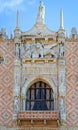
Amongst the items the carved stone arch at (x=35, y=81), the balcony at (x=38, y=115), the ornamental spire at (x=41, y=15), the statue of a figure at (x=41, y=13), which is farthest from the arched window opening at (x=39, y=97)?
the statue of a figure at (x=41, y=13)

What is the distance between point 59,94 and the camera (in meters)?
20.0

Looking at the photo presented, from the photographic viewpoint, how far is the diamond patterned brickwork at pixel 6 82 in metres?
19.9

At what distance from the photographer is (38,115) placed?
19.3 m

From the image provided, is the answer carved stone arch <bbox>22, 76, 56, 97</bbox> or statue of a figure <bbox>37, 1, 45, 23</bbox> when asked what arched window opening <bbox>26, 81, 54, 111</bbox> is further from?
statue of a figure <bbox>37, 1, 45, 23</bbox>

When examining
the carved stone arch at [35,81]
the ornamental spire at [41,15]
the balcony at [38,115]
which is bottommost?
the balcony at [38,115]

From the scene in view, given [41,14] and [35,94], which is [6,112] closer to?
[35,94]

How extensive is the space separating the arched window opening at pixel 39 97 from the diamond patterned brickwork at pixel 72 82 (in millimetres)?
878

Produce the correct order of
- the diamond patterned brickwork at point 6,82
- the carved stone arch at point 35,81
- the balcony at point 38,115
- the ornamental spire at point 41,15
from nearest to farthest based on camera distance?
the balcony at point 38,115, the diamond patterned brickwork at point 6,82, the carved stone arch at point 35,81, the ornamental spire at point 41,15

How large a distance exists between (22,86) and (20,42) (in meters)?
2.28

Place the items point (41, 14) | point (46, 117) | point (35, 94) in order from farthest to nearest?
1. point (41, 14)
2. point (35, 94)
3. point (46, 117)

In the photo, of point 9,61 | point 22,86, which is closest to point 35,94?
point 22,86

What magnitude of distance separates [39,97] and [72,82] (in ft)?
5.73

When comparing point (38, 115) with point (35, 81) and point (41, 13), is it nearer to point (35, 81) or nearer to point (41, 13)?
point (35, 81)

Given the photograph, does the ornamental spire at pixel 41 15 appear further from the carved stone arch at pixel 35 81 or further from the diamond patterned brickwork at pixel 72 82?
the carved stone arch at pixel 35 81
